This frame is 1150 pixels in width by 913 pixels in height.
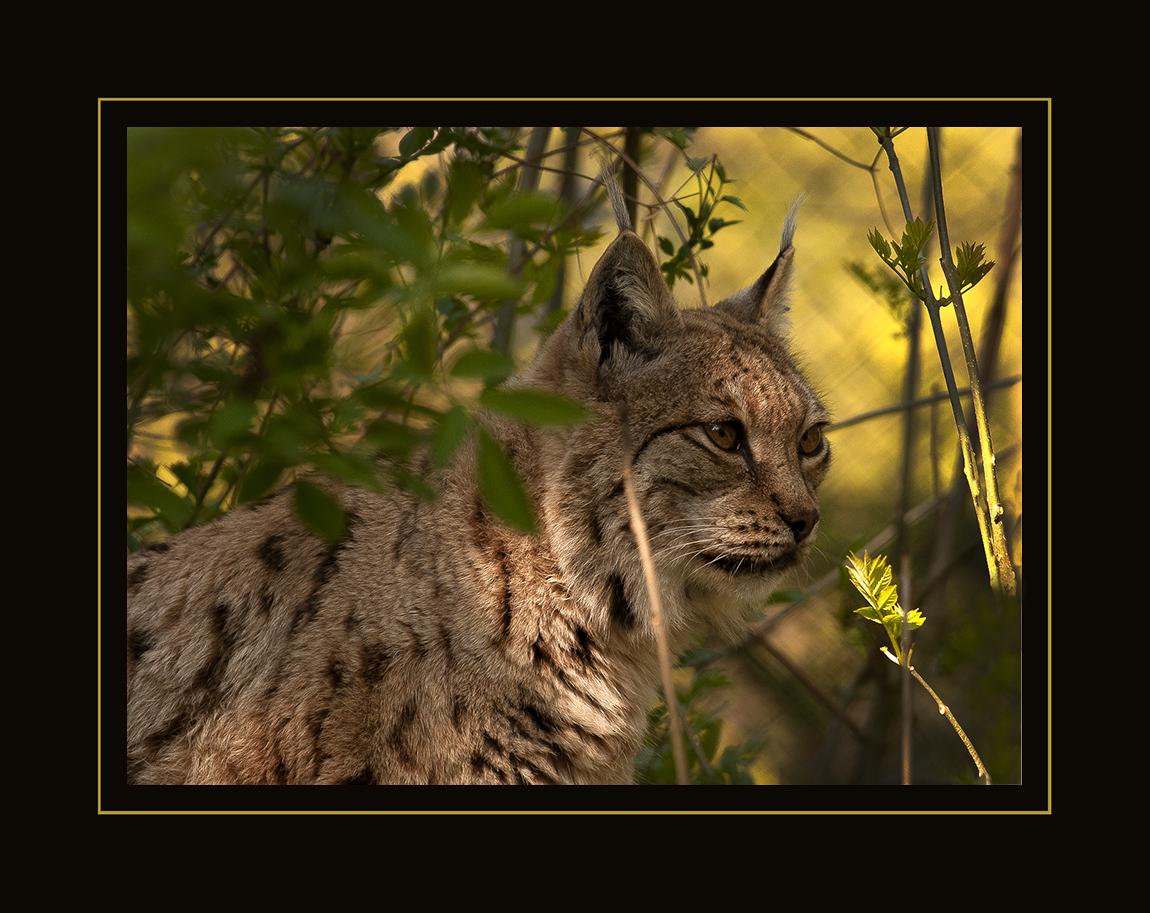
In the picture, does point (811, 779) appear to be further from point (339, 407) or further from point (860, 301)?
point (339, 407)

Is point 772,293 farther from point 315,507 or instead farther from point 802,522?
point 315,507

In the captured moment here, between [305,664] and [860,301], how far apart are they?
4635 millimetres

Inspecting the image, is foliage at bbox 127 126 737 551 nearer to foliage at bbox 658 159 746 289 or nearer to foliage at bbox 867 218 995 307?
foliage at bbox 867 218 995 307

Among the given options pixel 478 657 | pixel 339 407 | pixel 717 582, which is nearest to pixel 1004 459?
pixel 717 582

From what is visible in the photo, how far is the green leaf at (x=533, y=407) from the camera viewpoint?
6.52 ft

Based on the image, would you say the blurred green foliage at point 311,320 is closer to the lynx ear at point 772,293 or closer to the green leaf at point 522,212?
the green leaf at point 522,212

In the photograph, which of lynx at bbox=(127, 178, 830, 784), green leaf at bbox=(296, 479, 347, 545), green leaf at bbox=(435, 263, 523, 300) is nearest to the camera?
green leaf at bbox=(435, 263, 523, 300)

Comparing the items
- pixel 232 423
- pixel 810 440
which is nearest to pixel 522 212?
pixel 232 423

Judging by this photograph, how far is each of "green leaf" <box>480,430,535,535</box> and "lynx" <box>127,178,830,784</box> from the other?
1206 millimetres

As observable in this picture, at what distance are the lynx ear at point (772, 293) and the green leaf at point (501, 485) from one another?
2.35 m

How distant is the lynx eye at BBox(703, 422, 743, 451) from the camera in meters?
3.49

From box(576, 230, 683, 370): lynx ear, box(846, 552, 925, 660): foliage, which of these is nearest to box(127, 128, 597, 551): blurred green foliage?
box(576, 230, 683, 370): lynx ear

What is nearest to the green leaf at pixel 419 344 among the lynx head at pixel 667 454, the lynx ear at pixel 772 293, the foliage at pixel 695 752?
the lynx head at pixel 667 454
